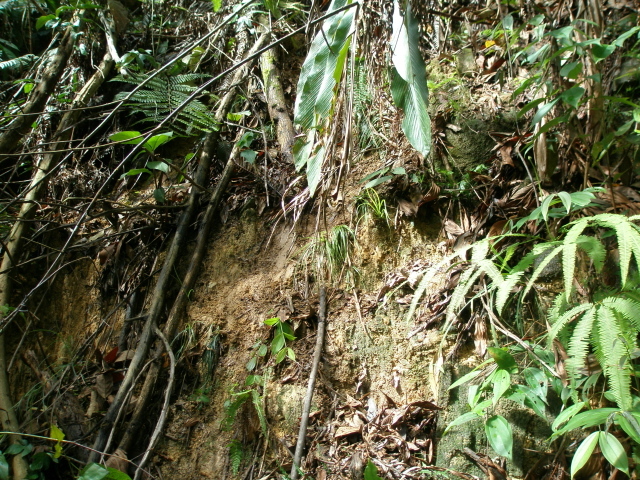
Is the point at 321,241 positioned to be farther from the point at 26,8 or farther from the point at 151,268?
the point at 26,8

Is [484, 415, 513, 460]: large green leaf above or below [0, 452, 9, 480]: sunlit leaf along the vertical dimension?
above

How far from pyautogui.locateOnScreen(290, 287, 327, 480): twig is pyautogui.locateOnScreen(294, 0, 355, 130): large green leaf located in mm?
1000

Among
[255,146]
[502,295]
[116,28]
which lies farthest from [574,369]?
[116,28]

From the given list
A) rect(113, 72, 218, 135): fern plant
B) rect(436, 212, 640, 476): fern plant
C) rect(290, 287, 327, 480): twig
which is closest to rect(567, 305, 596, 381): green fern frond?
rect(436, 212, 640, 476): fern plant

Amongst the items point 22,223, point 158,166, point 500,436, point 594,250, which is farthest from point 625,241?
point 22,223

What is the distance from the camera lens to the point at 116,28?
3.92m

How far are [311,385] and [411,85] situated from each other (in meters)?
1.42

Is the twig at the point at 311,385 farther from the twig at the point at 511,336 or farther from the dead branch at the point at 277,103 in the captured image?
the dead branch at the point at 277,103

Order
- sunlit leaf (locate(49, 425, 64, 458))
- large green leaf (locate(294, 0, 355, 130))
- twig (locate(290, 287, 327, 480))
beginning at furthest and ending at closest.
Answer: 1. sunlit leaf (locate(49, 425, 64, 458))
2. twig (locate(290, 287, 327, 480))
3. large green leaf (locate(294, 0, 355, 130))

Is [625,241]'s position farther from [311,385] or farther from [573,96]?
[311,385]

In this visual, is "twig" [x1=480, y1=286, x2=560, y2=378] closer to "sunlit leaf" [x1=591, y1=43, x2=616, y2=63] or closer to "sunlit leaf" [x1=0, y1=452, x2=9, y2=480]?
"sunlit leaf" [x1=591, y1=43, x2=616, y2=63]

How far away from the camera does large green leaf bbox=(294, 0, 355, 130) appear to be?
1.79m

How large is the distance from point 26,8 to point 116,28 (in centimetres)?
85

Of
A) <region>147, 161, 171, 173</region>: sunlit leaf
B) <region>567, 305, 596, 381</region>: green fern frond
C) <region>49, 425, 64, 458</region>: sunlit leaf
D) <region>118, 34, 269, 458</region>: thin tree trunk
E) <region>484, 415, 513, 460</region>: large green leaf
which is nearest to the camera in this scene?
<region>567, 305, 596, 381</region>: green fern frond
